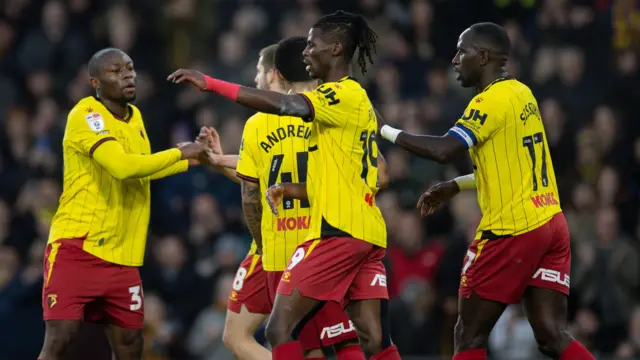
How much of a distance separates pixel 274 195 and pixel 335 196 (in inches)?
17.6

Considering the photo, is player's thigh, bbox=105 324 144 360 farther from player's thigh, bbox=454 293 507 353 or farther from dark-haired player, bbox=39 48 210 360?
player's thigh, bbox=454 293 507 353

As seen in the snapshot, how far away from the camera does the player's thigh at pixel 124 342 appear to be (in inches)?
340

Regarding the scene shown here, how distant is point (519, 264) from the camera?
770cm

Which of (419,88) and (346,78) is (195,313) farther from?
(346,78)

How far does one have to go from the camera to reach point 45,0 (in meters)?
16.1

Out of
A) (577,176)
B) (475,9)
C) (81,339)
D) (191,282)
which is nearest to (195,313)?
(191,282)

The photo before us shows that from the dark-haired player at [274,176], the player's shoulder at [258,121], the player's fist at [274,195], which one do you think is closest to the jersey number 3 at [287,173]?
the dark-haired player at [274,176]

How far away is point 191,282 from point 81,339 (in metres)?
3.31

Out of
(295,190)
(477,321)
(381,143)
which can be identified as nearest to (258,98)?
(295,190)

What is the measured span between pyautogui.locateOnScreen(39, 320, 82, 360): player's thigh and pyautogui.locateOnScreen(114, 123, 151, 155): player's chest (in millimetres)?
1273

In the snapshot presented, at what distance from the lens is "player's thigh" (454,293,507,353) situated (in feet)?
25.5

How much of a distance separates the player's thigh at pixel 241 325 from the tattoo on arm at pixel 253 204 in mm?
639

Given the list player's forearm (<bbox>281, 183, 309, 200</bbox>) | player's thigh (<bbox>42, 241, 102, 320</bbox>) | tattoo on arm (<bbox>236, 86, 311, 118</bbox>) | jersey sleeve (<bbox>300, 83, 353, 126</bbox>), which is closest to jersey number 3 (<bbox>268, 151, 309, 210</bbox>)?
player's forearm (<bbox>281, 183, 309, 200</bbox>)

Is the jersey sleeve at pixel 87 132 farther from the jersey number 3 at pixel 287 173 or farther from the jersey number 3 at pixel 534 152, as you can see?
the jersey number 3 at pixel 534 152
